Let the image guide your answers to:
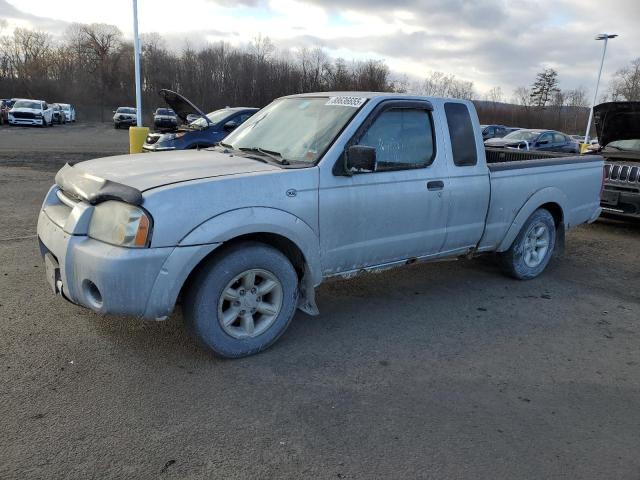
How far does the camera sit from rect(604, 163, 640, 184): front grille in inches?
319

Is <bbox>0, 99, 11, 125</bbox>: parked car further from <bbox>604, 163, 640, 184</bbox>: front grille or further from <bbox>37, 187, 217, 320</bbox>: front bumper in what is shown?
<bbox>37, 187, 217, 320</bbox>: front bumper

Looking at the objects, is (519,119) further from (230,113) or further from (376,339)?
(376,339)

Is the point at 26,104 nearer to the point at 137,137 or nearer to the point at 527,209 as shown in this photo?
the point at 137,137

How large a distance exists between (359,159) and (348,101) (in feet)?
2.57

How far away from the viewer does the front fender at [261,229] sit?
3.29 meters

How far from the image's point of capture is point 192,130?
1161cm

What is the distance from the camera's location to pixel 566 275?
6.12 m

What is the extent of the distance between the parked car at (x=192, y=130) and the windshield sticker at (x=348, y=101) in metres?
6.72

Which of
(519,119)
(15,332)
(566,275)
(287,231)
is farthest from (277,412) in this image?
(519,119)

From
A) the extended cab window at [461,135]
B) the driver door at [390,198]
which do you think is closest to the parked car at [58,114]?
the extended cab window at [461,135]

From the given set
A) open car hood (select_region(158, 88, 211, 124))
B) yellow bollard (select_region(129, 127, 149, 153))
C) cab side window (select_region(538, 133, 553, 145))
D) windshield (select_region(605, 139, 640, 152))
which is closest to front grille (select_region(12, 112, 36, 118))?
→ yellow bollard (select_region(129, 127, 149, 153))

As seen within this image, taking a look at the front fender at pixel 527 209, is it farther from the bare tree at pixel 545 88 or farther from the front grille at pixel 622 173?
the bare tree at pixel 545 88

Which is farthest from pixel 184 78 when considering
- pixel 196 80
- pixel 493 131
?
pixel 493 131

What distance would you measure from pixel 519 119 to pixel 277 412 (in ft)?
209
